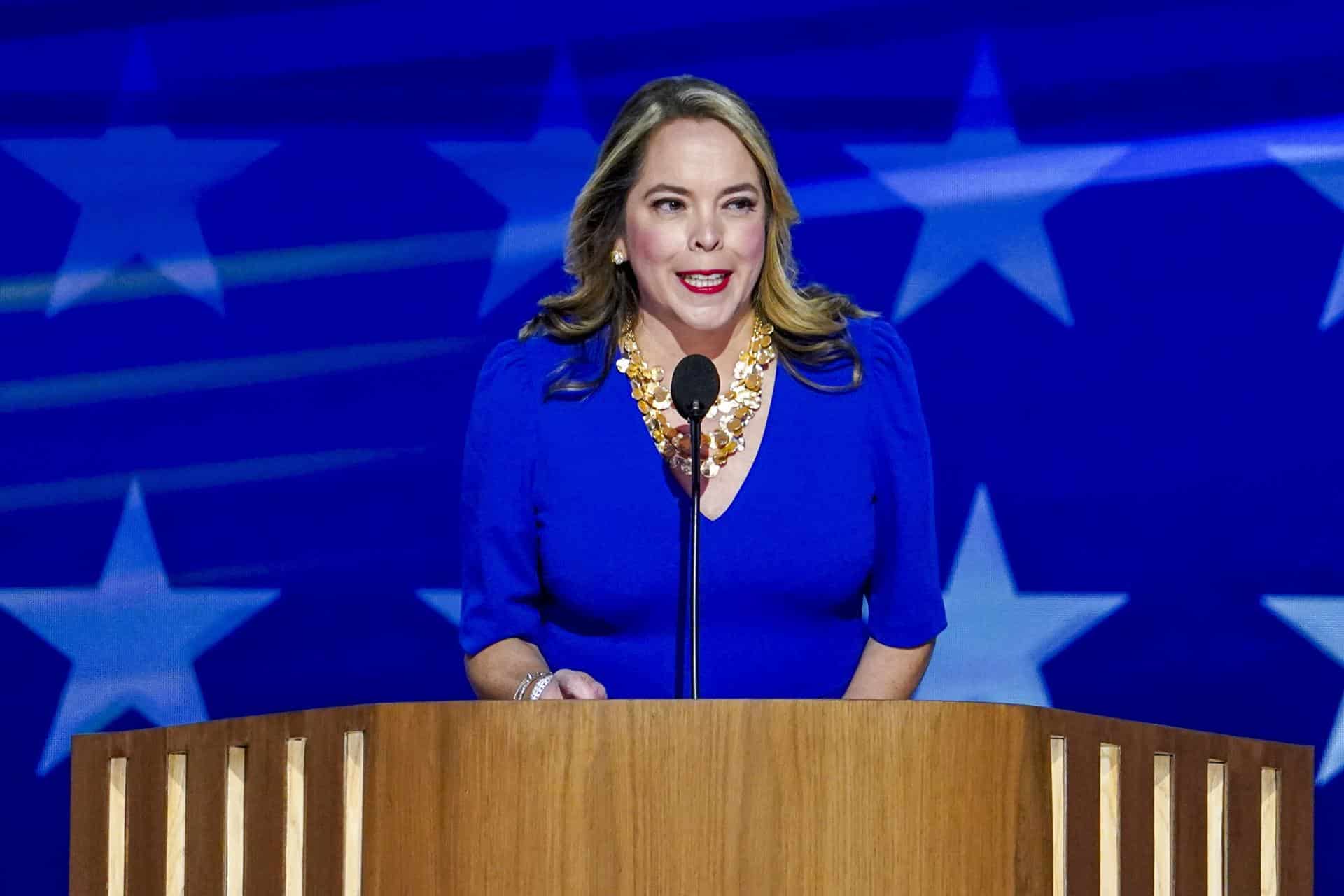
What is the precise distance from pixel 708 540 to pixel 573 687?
0.44 m

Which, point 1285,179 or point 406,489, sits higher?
point 1285,179

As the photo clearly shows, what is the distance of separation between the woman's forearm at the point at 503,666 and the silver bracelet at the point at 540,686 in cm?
23

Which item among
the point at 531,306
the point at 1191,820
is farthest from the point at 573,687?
the point at 531,306

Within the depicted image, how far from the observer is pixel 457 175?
3223 millimetres

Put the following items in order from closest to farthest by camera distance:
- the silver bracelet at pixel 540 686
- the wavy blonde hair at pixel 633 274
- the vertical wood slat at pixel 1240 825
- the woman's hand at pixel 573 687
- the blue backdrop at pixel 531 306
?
the vertical wood slat at pixel 1240 825
the woman's hand at pixel 573 687
the silver bracelet at pixel 540 686
the wavy blonde hair at pixel 633 274
the blue backdrop at pixel 531 306

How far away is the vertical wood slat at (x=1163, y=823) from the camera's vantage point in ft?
5.97

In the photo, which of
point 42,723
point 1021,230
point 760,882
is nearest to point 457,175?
point 1021,230

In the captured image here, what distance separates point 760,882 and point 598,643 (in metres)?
0.79

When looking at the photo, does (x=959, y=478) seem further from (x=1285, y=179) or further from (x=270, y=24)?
(x=270, y=24)

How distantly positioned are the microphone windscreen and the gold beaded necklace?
365 mm

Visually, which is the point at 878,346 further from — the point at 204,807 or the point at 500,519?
the point at 204,807

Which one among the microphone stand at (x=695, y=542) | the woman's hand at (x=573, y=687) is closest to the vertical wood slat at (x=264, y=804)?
the woman's hand at (x=573, y=687)

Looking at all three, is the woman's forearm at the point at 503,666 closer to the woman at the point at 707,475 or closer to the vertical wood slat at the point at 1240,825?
the woman at the point at 707,475

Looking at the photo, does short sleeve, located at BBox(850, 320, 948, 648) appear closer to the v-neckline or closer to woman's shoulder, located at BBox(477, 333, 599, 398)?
the v-neckline
